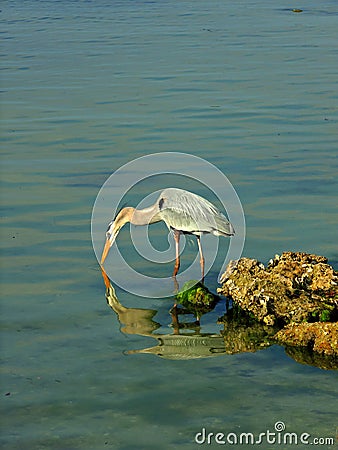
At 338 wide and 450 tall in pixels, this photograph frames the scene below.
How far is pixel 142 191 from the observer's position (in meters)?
11.9

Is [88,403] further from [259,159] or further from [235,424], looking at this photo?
[259,159]

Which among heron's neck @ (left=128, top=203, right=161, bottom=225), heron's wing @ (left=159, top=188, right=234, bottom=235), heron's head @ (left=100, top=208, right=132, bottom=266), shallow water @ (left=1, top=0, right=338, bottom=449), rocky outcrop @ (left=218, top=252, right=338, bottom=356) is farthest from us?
heron's head @ (left=100, top=208, right=132, bottom=266)

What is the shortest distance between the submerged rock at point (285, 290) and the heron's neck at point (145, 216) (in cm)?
116

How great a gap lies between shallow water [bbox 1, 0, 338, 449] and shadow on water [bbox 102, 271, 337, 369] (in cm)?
7

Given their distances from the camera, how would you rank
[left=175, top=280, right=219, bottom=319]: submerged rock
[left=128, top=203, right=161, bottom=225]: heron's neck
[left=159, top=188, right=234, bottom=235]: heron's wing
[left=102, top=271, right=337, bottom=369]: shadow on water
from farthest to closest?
[left=128, top=203, right=161, bottom=225]: heron's neck → [left=159, top=188, right=234, bottom=235]: heron's wing → [left=175, top=280, right=219, bottom=319]: submerged rock → [left=102, top=271, right=337, bottom=369]: shadow on water

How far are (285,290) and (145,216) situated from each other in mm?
1924

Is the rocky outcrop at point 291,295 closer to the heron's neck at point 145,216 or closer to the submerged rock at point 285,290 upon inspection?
the submerged rock at point 285,290

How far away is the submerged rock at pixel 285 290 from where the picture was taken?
7.80 metres

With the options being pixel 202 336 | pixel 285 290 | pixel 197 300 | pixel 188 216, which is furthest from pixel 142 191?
pixel 285 290

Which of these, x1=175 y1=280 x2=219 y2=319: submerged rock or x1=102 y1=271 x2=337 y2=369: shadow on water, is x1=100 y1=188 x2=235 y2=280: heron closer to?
x1=175 y1=280 x2=219 y2=319: submerged rock

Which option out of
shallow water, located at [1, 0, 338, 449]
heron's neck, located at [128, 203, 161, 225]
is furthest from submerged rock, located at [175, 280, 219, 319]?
heron's neck, located at [128, 203, 161, 225]

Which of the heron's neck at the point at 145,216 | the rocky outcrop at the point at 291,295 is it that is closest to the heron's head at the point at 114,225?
the heron's neck at the point at 145,216

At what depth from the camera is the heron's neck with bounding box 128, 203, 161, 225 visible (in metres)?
9.10

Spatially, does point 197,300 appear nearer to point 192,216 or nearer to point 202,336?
point 202,336
